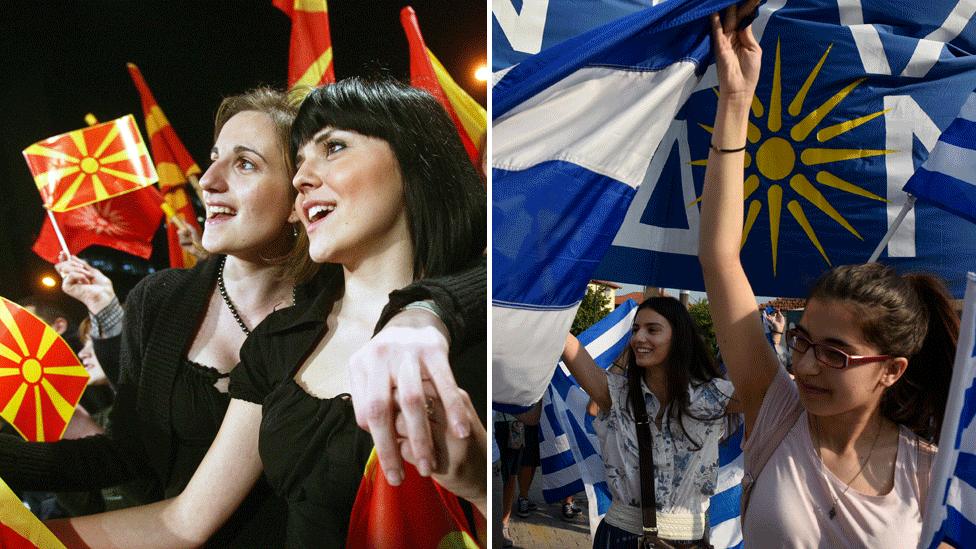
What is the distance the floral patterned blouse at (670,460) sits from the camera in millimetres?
3205

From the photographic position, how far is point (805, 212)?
131 inches

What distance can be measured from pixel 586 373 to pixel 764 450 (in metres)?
1.29

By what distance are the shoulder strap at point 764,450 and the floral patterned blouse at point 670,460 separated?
1.13 m

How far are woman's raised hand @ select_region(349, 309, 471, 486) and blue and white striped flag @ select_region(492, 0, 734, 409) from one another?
0.25 m

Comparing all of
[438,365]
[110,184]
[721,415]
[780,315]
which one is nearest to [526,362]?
[438,365]

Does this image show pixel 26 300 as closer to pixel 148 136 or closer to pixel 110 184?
pixel 110 184

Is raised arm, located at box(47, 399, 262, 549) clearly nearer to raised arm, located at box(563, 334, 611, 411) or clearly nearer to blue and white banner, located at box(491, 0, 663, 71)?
raised arm, located at box(563, 334, 611, 411)

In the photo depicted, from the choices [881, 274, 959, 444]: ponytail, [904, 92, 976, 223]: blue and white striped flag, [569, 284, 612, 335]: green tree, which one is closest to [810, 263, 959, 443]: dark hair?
[881, 274, 959, 444]: ponytail

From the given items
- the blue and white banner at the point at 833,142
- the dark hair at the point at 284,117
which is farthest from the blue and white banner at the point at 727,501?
the dark hair at the point at 284,117

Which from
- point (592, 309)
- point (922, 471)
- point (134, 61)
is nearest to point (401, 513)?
point (922, 471)

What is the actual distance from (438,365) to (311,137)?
0.76 m

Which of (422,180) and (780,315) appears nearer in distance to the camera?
(422,180)

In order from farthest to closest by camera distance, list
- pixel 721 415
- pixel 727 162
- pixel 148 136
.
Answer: pixel 721 415, pixel 148 136, pixel 727 162

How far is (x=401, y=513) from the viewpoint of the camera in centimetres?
249
